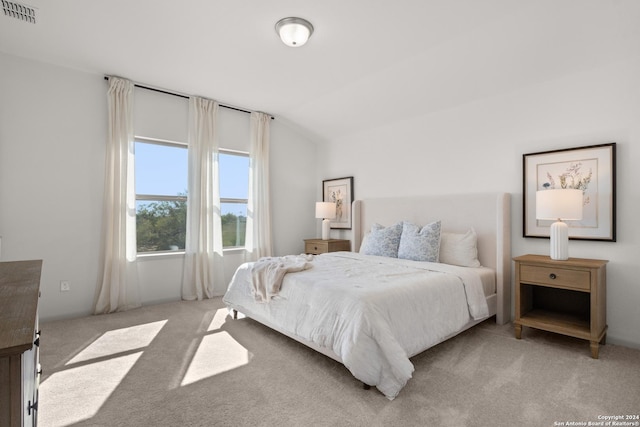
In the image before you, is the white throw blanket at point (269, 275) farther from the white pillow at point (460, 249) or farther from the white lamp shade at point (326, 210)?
the white lamp shade at point (326, 210)

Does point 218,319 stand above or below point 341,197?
below

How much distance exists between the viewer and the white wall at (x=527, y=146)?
271 centimetres

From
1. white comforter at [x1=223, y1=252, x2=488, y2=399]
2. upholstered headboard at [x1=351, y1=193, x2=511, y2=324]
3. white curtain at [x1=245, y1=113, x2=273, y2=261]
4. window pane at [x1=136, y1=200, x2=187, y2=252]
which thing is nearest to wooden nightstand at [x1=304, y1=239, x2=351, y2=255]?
white curtain at [x1=245, y1=113, x2=273, y2=261]

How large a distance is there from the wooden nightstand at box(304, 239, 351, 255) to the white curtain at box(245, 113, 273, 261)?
609 mm

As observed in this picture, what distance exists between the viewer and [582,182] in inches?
115

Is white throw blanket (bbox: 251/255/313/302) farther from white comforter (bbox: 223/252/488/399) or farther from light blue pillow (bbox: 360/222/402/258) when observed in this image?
light blue pillow (bbox: 360/222/402/258)

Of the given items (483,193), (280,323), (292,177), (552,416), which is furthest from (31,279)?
(292,177)

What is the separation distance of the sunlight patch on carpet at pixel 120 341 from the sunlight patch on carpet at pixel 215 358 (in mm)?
536

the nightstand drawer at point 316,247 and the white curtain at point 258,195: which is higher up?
the white curtain at point 258,195

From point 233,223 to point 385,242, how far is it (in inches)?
89.4

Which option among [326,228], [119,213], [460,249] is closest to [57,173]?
[119,213]

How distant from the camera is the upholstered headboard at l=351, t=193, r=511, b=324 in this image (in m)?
3.30

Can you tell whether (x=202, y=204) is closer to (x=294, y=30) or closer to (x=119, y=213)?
(x=119, y=213)

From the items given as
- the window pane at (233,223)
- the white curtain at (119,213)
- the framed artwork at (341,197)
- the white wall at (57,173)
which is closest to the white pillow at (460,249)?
the framed artwork at (341,197)
